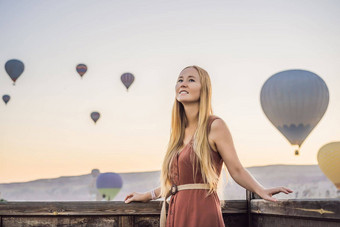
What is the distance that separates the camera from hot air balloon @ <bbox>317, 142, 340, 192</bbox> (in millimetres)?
28844

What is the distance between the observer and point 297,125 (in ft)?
87.2

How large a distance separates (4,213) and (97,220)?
2.66ft

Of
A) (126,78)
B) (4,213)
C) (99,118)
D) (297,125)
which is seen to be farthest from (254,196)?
(99,118)

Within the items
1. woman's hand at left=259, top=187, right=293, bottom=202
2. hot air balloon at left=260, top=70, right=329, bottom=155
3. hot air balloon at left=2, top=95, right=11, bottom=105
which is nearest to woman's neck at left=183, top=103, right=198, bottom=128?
woman's hand at left=259, top=187, right=293, bottom=202

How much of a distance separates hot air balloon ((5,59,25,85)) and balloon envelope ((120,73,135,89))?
7.67 metres

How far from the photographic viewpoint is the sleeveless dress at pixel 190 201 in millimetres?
3258

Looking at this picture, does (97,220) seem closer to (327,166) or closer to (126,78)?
(327,166)

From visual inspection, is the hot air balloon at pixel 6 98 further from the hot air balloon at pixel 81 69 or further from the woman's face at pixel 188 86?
the woman's face at pixel 188 86

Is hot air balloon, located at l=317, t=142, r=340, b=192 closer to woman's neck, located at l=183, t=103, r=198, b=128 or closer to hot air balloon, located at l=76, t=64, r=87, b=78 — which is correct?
hot air balloon, located at l=76, t=64, r=87, b=78

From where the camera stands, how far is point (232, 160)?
11.0 feet

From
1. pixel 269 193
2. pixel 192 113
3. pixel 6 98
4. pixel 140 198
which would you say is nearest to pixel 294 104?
pixel 140 198

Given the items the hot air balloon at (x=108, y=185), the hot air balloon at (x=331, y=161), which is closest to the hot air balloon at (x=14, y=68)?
the hot air balloon at (x=108, y=185)

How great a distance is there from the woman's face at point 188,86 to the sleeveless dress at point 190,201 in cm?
21

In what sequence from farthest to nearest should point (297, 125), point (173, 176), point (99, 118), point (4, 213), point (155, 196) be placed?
point (99, 118) < point (297, 125) < point (4, 213) < point (155, 196) < point (173, 176)
